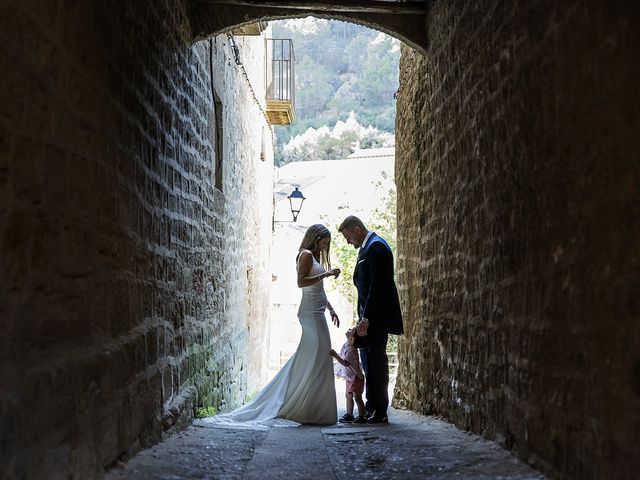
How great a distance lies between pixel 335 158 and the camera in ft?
160

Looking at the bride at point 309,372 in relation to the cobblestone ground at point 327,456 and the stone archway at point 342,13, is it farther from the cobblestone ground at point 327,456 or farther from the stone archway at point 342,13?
the stone archway at point 342,13

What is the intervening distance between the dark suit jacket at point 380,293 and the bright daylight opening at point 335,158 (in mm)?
7919

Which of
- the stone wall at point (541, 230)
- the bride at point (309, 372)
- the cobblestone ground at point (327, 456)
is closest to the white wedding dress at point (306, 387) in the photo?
the bride at point (309, 372)

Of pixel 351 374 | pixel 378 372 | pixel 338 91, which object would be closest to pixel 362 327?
pixel 378 372

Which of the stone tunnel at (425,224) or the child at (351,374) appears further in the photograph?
the child at (351,374)

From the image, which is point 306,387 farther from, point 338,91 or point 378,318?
point 338,91

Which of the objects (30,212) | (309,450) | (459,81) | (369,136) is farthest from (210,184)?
(369,136)

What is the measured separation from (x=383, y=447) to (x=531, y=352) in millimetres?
1371

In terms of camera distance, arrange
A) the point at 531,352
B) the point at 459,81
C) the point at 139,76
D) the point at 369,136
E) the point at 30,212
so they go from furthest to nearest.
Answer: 1. the point at 369,136
2. the point at 459,81
3. the point at 139,76
4. the point at 531,352
5. the point at 30,212

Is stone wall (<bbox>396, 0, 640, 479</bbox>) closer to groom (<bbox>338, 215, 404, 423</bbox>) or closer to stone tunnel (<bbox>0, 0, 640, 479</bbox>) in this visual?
stone tunnel (<bbox>0, 0, 640, 479</bbox>)

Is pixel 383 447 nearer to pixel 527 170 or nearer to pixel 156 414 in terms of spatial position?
pixel 156 414

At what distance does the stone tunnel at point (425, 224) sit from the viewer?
2309mm

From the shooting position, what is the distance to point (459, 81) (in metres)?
4.89

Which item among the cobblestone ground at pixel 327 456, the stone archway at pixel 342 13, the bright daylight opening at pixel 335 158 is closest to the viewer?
the cobblestone ground at pixel 327 456
